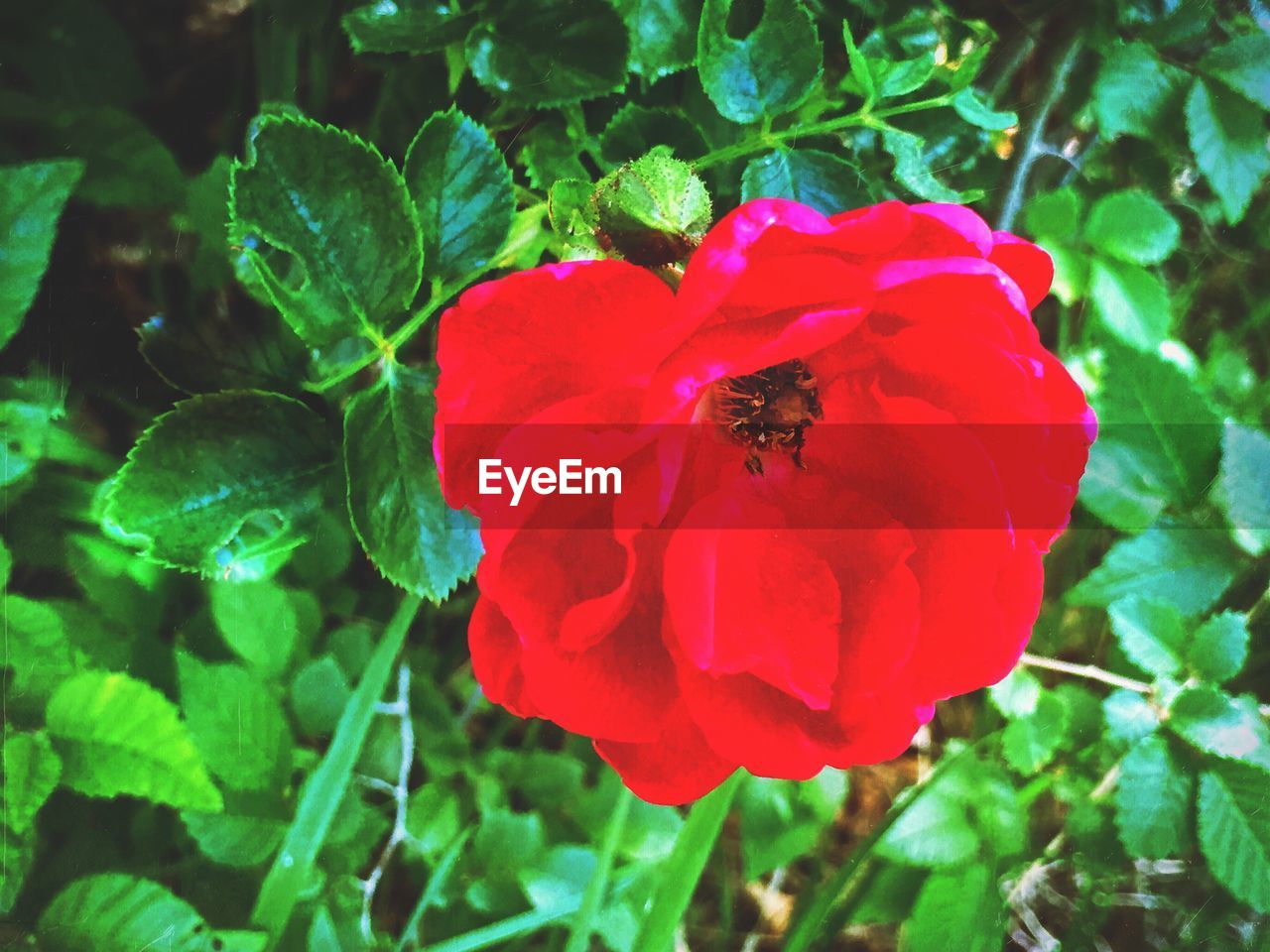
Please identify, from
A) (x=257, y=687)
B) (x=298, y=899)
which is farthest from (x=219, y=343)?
(x=298, y=899)

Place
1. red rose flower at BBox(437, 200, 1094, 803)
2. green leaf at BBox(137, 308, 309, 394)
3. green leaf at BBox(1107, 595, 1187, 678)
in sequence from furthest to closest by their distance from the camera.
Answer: green leaf at BBox(1107, 595, 1187, 678) < green leaf at BBox(137, 308, 309, 394) < red rose flower at BBox(437, 200, 1094, 803)

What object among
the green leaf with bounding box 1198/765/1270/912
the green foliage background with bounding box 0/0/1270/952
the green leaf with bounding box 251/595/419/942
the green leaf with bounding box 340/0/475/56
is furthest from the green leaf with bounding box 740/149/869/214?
the green leaf with bounding box 1198/765/1270/912

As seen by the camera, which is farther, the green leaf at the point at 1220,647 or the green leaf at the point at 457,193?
the green leaf at the point at 1220,647

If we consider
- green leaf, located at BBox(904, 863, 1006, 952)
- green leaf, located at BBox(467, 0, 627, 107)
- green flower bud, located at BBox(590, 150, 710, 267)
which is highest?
green leaf, located at BBox(467, 0, 627, 107)

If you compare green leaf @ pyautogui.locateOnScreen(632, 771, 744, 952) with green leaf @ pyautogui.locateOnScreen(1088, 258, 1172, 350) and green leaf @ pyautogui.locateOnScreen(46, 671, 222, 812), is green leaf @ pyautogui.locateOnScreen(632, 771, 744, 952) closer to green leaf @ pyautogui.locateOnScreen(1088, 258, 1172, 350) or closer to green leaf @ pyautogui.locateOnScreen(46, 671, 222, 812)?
green leaf @ pyautogui.locateOnScreen(46, 671, 222, 812)

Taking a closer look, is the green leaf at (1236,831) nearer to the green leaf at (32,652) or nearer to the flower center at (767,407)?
the flower center at (767,407)

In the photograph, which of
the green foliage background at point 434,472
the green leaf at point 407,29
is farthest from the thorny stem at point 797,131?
the green leaf at point 407,29
